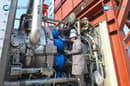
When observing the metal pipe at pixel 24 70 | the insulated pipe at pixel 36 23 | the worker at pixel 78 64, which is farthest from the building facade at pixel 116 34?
the insulated pipe at pixel 36 23

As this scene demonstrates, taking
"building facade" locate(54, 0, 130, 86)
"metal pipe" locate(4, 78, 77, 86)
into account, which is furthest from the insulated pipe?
"building facade" locate(54, 0, 130, 86)

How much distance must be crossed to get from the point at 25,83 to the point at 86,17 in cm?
231

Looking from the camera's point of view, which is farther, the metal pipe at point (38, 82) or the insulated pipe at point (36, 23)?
the metal pipe at point (38, 82)

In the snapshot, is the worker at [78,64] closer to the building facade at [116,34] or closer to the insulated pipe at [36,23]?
the building facade at [116,34]

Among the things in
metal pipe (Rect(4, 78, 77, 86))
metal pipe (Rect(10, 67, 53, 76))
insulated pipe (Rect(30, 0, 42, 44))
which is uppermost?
insulated pipe (Rect(30, 0, 42, 44))

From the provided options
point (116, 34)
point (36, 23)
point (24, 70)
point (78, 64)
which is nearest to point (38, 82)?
point (24, 70)

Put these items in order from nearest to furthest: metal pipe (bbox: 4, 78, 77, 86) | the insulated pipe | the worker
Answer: the insulated pipe → metal pipe (bbox: 4, 78, 77, 86) → the worker

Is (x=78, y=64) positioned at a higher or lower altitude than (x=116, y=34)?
lower

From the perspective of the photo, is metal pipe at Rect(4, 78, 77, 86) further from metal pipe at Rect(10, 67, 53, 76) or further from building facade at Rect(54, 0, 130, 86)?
building facade at Rect(54, 0, 130, 86)

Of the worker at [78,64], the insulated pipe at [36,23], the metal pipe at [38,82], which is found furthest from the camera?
the worker at [78,64]

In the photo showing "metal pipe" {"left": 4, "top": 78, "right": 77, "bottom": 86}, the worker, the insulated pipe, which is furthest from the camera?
the worker

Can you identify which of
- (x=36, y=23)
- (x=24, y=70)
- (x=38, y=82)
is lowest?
(x=38, y=82)

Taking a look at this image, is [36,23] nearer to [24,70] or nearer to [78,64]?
[24,70]

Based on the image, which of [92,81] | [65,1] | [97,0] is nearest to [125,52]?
[92,81]
